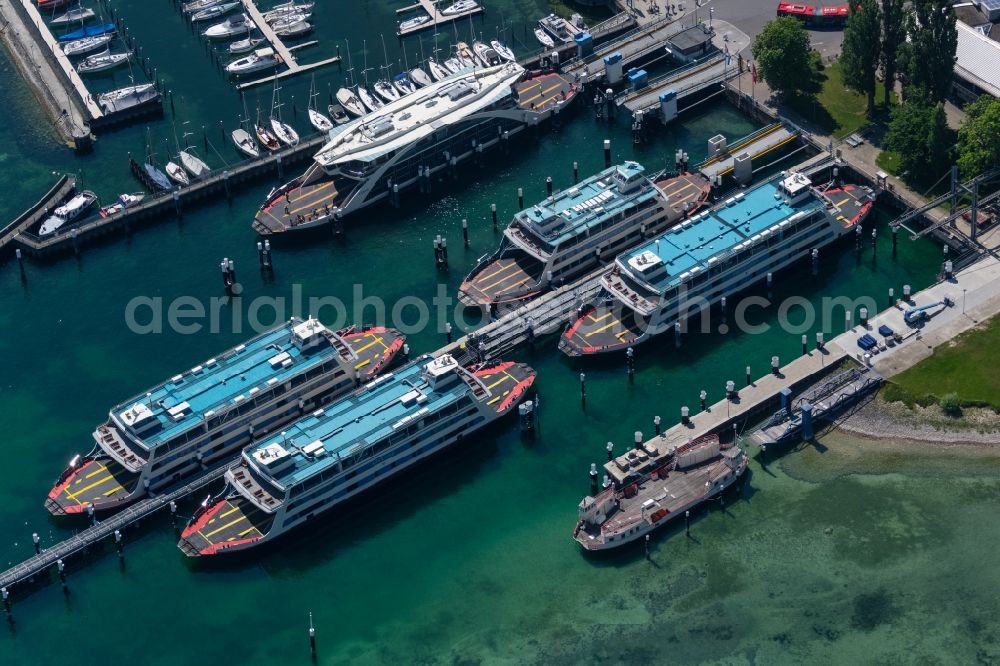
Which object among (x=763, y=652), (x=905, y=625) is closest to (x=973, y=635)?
(x=905, y=625)

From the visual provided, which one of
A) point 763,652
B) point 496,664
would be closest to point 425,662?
point 496,664

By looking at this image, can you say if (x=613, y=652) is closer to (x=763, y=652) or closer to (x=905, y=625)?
(x=763, y=652)

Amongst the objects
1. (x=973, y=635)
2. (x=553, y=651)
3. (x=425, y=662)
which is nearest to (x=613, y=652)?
(x=553, y=651)

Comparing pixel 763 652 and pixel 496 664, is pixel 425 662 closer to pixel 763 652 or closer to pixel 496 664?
pixel 496 664

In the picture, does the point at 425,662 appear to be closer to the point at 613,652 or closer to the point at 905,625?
the point at 613,652

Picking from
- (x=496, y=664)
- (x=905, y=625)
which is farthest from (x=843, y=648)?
(x=496, y=664)

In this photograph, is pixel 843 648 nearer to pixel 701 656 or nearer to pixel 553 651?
pixel 701 656
